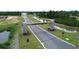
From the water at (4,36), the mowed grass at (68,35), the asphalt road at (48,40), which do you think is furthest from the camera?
the water at (4,36)

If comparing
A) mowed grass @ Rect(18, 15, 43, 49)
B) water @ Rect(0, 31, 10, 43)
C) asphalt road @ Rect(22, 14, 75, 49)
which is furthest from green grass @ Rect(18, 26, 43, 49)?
water @ Rect(0, 31, 10, 43)

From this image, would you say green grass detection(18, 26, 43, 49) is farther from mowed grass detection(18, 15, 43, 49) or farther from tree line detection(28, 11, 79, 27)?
tree line detection(28, 11, 79, 27)

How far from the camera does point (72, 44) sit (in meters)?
5.78

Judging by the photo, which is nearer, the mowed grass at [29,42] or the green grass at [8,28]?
the mowed grass at [29,42]

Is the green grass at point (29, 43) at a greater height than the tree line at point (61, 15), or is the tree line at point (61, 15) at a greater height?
the tree line at point (61, 15)

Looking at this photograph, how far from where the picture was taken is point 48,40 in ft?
20.0

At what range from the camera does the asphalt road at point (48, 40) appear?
5879mm

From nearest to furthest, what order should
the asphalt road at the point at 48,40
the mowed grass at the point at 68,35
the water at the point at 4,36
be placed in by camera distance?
the mowed grass at the point at 68,35 < the asphalt road at the point at 48,40 < the water at the point at 4,36

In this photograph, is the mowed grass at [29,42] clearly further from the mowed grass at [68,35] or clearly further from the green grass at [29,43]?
the mowed grass at [68,35]

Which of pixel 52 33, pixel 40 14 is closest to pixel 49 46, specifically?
pixel 52 33

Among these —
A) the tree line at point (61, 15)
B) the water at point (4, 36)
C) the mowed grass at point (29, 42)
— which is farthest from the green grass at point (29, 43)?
the tree line at point (61, 15)

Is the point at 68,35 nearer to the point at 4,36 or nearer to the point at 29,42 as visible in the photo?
the point at 29,42

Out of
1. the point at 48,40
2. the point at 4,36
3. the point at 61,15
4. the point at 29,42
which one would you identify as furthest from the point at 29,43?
the point at 61,15
